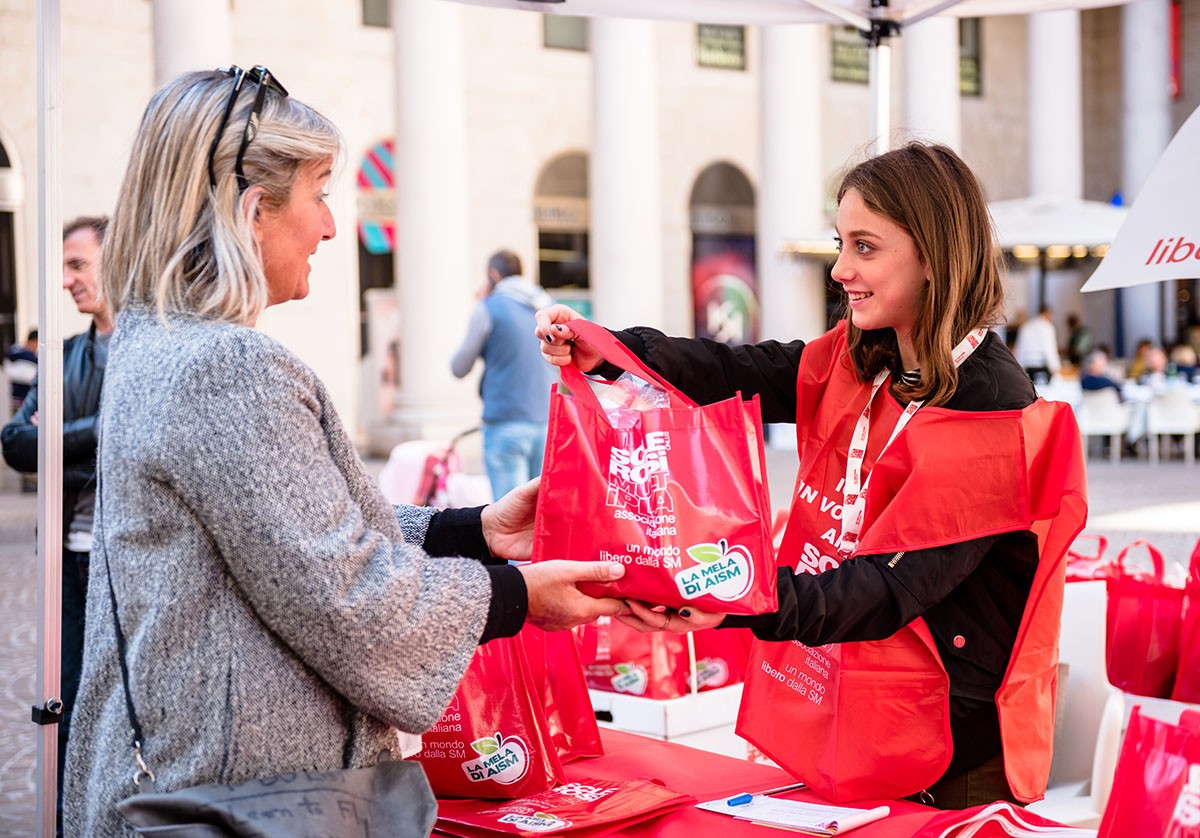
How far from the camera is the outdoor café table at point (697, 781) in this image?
2.14m

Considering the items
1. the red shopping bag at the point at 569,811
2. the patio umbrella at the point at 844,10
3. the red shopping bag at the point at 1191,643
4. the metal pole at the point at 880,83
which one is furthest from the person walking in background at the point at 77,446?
the red shopping bag at the point at 1191,643

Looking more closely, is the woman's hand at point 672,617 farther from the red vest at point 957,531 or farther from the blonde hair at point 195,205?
the blonde hair at point 195,205

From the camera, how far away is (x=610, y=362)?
236cm

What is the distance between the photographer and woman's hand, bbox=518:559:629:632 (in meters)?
1.90

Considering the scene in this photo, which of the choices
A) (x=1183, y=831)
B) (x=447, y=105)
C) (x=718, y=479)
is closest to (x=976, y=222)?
(x=718, y=479)

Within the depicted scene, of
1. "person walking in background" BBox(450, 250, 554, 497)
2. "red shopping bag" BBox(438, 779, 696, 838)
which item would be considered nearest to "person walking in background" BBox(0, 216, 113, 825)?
"red shopping bag" BBox(438, 779, 696, 838)

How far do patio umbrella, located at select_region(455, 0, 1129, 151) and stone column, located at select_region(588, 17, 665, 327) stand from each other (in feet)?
43.2

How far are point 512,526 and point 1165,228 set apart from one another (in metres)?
1.59

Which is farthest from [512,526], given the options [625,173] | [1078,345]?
[1078,345]

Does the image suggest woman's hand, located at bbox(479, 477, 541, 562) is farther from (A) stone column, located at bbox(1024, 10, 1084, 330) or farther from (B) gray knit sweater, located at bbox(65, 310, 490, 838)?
(A) stone column, located at bbox(1024, 10, 1084, 330)

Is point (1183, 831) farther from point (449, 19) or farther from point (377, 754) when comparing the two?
point (449, 19)

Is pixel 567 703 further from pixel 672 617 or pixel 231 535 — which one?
pixel 231 535

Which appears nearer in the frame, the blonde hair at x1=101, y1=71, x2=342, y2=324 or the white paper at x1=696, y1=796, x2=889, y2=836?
the blonde hair at x1=101, y1=71, x2=342, y2=324

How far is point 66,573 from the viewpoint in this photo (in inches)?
159
